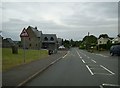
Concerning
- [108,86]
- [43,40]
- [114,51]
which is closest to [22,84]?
[108,86]

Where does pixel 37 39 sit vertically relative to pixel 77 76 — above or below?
above

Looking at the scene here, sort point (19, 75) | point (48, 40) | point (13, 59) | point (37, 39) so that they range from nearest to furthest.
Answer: point (19, 75) → point (13, 59) → point (37, 39) → point (48, 40)

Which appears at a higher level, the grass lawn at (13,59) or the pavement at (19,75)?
the grass lawn at (13,59)

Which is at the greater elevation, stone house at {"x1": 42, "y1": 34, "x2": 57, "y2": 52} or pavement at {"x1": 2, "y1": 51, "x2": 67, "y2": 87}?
stone house at {"x1": 42, "y1": 34, "x2": 57, "y2": 52}

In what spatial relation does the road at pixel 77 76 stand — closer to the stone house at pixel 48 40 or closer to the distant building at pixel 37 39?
the distant building at pixel 37 39

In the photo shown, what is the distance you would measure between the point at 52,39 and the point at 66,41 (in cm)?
5592

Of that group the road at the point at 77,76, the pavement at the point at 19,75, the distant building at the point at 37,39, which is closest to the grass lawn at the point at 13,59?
the pavement at the point at 19,75

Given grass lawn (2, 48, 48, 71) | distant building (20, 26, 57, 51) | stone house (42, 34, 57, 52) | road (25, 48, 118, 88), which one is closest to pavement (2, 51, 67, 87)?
road (25, 48, 118, 88)

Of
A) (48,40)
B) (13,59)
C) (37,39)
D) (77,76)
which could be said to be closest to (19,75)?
(77,76)

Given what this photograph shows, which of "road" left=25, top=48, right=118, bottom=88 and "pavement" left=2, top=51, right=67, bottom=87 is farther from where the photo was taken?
"road" left=25, top=48, right=118, bottom=88

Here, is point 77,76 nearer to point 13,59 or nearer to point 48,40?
point 13,59

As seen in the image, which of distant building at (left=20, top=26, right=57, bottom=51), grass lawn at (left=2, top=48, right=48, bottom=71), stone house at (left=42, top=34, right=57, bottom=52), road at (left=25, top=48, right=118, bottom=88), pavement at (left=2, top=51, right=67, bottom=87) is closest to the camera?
pavement at (left=2, top=51, right=67, bottom=87)

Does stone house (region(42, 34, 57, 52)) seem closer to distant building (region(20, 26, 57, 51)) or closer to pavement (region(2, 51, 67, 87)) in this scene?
distant building (region(20, 26, 57, 51))

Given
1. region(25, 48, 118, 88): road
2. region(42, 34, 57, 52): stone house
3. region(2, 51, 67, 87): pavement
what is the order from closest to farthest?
1. region(2, 51, 67, 87): pavement
2. region(25, 48, 118, 88): road
3. region(42, 34, 57, 52): stone house
